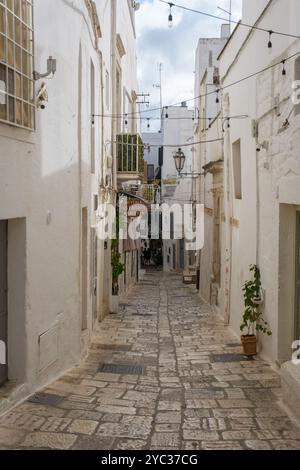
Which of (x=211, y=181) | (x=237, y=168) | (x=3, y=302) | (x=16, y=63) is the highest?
(x=16, y=63)

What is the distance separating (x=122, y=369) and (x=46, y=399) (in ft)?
7.02

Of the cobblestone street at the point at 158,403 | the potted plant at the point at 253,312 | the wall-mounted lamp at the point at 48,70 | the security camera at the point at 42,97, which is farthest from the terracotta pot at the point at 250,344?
the wall-mounted lamp at the point at 48,70

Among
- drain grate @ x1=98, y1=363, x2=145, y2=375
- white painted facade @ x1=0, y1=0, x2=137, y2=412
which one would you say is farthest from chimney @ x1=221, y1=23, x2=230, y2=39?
drain grate @ x1=98, y1=363, x2=145, y2=375

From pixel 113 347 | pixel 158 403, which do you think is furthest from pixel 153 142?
pixel 158 403

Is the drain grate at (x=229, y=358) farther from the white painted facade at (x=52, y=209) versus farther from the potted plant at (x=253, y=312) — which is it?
the white painted facade at (x=52, y=209)

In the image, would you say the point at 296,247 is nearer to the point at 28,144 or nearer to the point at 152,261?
the point at 28,144

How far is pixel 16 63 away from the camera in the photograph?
217 inches

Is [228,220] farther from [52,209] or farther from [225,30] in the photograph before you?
[225,30]

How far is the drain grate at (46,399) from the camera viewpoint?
5906 mm

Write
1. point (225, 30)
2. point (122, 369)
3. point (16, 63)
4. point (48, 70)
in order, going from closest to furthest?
point (16, 63), point (48, 70), point (122, 369), point (225, 30)

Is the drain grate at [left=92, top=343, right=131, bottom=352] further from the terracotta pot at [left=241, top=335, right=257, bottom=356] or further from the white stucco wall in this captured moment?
the white stucco wall

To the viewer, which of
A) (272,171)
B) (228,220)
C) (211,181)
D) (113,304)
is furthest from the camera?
(211,181)
